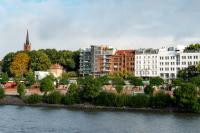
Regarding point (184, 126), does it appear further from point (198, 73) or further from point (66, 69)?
point (66, 69)

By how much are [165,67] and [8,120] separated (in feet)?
173

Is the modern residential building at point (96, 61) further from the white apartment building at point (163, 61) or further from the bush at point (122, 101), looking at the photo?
the bush at point (122, 101)

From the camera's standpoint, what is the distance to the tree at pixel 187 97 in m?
55.5

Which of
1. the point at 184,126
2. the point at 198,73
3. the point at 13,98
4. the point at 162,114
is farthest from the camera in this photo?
the point at 198,73

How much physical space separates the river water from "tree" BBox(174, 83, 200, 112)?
2.03m

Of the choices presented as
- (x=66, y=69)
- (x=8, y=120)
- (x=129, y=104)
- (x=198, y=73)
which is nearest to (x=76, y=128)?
(x=8, y=120)

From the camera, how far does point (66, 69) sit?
105 m

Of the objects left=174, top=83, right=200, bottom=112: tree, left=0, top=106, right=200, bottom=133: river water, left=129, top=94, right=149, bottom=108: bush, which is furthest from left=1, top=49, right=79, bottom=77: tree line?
left=174, top=83, right=200, bottom=112: tree

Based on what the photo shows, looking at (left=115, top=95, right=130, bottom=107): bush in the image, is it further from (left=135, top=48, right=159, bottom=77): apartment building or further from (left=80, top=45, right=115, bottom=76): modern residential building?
(left=80, top=45, right=115, bottom=76): modern residential building

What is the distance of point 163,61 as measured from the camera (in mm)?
94500

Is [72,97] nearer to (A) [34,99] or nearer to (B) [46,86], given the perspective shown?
(A) [34,99]

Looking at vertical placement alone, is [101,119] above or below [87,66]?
below

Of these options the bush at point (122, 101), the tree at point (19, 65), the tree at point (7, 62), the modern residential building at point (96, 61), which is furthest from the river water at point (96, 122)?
the tree at point (7, 62)

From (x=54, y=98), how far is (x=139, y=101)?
10.5 m
